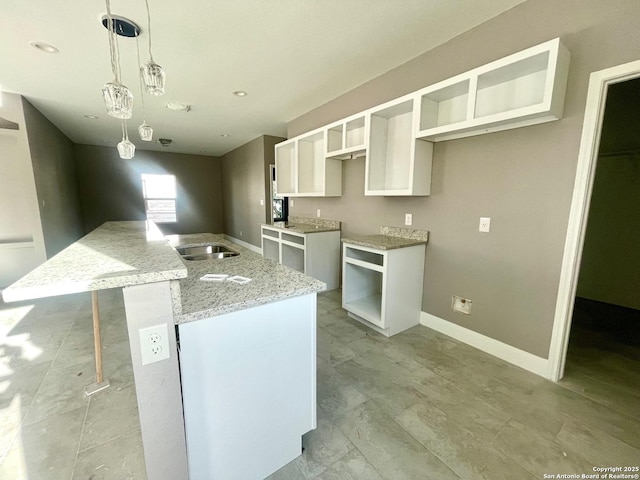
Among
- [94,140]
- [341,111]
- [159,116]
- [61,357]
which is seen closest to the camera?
[61,357]

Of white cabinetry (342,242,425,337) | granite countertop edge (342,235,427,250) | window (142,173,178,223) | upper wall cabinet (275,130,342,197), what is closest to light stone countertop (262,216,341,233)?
upper wall cabinet (275,130,342,197)

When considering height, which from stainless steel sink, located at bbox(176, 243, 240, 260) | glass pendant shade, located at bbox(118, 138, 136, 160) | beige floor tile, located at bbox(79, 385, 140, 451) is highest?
glass pendant shade, located at bbox(118, 138, 136, 160)

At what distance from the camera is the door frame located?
1.61 metres

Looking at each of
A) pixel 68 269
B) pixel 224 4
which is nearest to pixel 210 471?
pixel 68 269

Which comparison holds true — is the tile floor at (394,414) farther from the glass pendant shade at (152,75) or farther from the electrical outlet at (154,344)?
the glass pendant shade at (152,75)

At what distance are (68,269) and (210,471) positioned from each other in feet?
3.15

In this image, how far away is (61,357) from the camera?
221cm

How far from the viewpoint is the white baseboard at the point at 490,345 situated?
1.98 metres

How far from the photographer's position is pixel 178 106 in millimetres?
3789

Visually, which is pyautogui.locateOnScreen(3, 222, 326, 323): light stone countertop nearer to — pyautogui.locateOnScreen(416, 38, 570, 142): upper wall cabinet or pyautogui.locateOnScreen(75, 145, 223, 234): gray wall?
pyautogui.locateOnScreen(416, 38, 570, 142): upper wall cabinet

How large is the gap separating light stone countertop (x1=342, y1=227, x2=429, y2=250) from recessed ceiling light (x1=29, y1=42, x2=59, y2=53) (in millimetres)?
3205

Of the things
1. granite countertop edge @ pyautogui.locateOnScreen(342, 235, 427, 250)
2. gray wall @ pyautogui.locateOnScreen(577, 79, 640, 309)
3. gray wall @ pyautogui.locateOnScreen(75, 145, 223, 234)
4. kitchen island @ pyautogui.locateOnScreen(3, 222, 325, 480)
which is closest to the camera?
kitchen island @ pyautogui.locateOnScreen(3, 222, 325, 480)

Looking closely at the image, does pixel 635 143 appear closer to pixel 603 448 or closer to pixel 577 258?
pixel 577 258

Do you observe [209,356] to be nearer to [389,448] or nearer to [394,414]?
[389,448]
